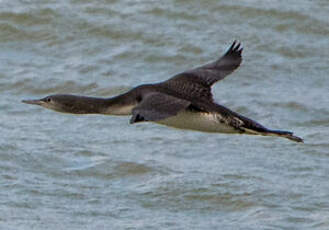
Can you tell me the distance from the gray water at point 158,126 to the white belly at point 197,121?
3.42 ft

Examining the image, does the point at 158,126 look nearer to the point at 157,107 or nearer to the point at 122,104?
the point at 122,104

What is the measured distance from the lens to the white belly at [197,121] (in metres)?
7.05

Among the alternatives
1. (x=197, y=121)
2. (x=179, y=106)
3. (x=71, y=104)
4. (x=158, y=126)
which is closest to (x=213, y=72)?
(x=197, y=121)

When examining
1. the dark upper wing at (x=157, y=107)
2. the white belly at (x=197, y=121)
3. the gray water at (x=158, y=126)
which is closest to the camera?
the dark upper wing at (x=157, y=107)

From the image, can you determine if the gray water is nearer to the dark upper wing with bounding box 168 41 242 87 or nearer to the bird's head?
the bird's head

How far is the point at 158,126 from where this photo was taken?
10.1 meters

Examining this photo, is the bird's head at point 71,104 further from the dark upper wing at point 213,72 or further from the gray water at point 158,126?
the gray water at point 158,126

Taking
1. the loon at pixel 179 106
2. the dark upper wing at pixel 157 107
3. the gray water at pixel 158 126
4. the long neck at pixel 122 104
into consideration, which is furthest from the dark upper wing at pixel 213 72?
the gray water at pixel 158 126

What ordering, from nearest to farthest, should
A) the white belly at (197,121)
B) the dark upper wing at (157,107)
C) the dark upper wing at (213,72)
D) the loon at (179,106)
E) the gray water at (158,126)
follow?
the dark upper wing at (157,107)
the loon at (179,106)
the white belly at (197,121)
the dark upper wing at (213,72)
the gray water at (158,126)

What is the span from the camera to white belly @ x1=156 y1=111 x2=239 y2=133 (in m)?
7.05

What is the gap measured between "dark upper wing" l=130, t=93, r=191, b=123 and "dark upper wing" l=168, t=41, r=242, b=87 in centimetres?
80

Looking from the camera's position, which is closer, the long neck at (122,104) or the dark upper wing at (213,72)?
the long neck at (122,104)

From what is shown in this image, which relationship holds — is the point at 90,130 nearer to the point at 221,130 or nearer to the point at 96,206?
the point at 96,206

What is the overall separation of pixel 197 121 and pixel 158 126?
3037 millimetres
